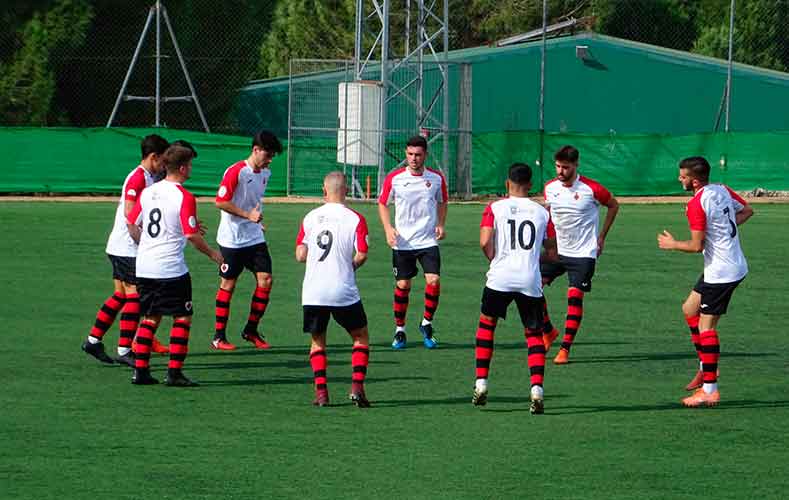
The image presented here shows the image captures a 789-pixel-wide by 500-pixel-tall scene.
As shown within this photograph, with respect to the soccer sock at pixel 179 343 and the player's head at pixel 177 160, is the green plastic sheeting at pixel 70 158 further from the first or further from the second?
the soccer sock at pixel 179 343

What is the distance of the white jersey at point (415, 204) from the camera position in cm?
1396

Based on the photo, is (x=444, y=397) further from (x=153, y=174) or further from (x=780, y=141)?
(x=780, y=141)

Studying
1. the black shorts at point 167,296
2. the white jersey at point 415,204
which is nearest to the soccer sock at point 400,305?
the white jersey at point 415,204

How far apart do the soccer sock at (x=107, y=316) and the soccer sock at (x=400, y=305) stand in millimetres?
2808

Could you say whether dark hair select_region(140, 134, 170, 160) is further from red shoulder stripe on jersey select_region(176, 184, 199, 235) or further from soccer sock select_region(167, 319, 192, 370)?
soccer sock select_region(167, 319, 192, 370)

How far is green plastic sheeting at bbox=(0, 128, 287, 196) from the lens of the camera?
3550 cm

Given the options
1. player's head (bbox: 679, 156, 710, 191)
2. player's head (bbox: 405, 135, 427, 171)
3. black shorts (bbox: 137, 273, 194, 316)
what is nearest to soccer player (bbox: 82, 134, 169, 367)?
black shorts (bbox: 137, 273, 194, 316)

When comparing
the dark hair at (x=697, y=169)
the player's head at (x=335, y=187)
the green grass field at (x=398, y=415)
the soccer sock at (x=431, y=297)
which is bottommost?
the green grass field at (x=398, y=415)

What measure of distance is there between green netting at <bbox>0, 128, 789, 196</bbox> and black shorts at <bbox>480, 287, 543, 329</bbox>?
1042 inches

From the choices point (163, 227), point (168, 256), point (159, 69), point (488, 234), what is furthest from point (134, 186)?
point (159, 69)

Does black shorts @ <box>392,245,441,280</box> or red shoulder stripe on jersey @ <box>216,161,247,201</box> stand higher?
red shoulder stripe on jersey @ <box>216,161,247,201</box>

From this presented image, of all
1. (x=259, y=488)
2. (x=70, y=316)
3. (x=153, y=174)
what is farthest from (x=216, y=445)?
(x=70, y=316)

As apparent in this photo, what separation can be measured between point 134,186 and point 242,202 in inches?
71.4

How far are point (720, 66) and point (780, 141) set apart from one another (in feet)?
24.8
